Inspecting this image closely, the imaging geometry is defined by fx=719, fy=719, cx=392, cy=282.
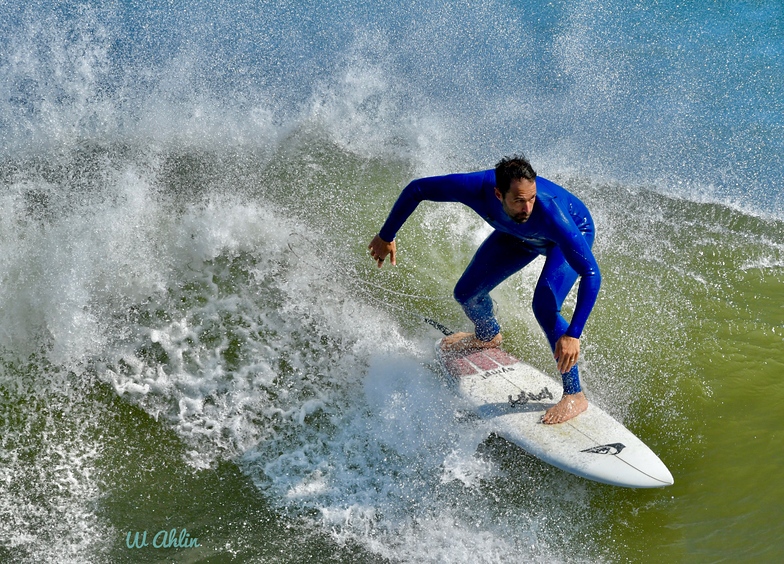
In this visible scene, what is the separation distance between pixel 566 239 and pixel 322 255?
2.67 m

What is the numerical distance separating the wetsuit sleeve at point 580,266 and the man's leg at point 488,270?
1.88 feet

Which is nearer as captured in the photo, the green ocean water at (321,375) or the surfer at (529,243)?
the surfer at (529,243)

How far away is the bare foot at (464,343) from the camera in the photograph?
17.1ft

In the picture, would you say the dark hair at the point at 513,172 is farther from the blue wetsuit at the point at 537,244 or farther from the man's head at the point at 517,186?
the blue wetsuit at the point at 537,244

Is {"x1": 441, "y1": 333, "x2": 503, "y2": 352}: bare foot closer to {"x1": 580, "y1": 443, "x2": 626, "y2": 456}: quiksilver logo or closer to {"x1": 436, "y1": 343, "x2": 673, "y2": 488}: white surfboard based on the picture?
{"x1": 436, "y1": 343, "x2": 673, "y2": 488}: white surfboard

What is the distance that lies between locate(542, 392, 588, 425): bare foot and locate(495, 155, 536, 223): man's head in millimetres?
1446

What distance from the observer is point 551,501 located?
172 inches

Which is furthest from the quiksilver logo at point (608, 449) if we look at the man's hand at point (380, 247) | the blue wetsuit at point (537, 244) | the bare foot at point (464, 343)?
the man's hand at point (380, 247)

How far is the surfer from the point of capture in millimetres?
3805

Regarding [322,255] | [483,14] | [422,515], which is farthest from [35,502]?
[483,14]

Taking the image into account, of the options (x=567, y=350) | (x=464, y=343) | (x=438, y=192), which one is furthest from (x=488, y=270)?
(x=567, y=350)

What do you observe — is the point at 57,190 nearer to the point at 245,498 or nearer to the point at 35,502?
the point at 35,502

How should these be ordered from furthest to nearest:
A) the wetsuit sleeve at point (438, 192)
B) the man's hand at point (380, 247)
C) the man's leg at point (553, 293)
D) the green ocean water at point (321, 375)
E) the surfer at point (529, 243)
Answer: the man's hand at point (380, 247)
the man's leg at point (553, 293)
the green ocean water at point (321, 375)
the wetsuit sleeve at point (438, 192)
the surfer at point (529, 243)

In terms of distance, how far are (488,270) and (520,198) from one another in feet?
3.29
